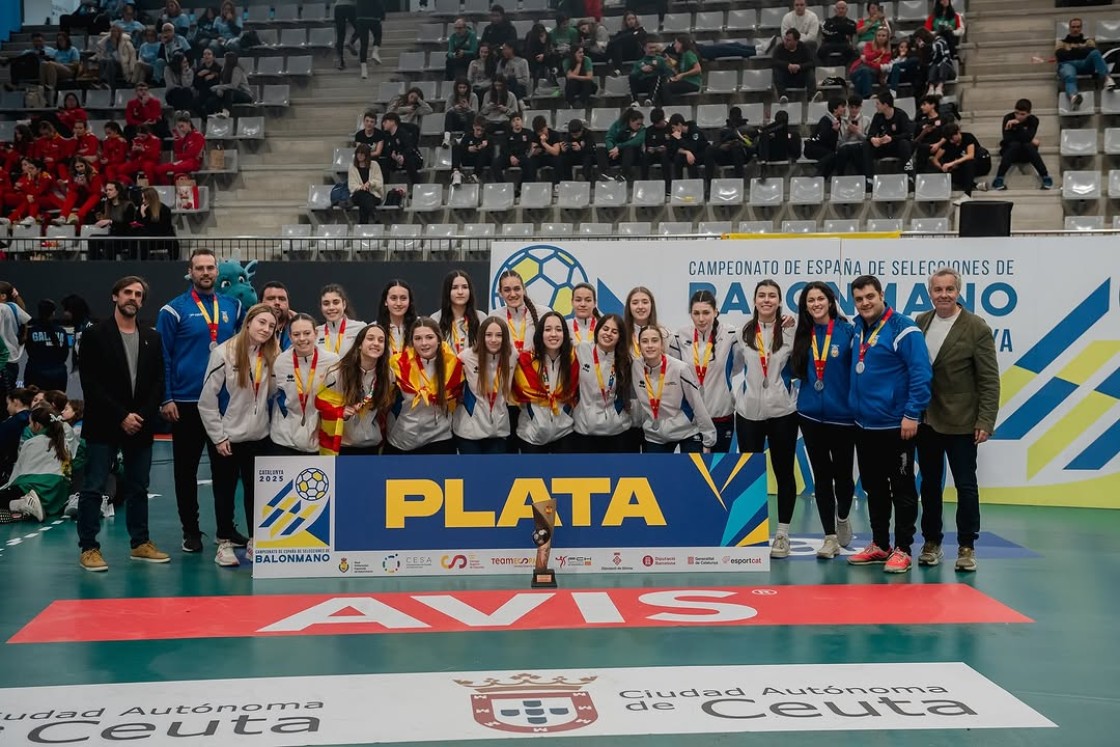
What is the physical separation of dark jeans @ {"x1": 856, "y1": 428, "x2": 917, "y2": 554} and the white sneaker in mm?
3895

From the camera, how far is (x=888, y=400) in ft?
21.6

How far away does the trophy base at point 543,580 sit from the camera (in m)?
6.38

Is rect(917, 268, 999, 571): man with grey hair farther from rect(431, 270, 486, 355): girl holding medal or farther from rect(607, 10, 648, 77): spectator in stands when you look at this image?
rect(607, 10, 648, 77): spectator in stands

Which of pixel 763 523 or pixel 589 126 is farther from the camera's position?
pixel 589 126

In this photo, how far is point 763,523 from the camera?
6816 millimetres

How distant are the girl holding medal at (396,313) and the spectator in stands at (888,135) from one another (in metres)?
8.28

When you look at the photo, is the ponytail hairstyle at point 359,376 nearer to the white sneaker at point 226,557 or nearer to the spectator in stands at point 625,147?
the white sneaker at point 226,557

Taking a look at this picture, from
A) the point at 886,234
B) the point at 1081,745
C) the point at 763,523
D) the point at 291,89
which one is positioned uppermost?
the point at 291,89

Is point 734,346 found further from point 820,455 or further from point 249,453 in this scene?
point 249,453

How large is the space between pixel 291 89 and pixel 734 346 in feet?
45.3

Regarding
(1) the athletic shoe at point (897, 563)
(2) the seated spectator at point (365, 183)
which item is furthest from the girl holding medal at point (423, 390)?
(2) the seated spectator at point (365, 183)

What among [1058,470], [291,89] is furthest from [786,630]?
[291,89]

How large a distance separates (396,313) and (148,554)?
2.18 meters

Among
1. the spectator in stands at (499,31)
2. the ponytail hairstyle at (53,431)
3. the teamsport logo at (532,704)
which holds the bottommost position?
the teamsport logo at (532,704)
